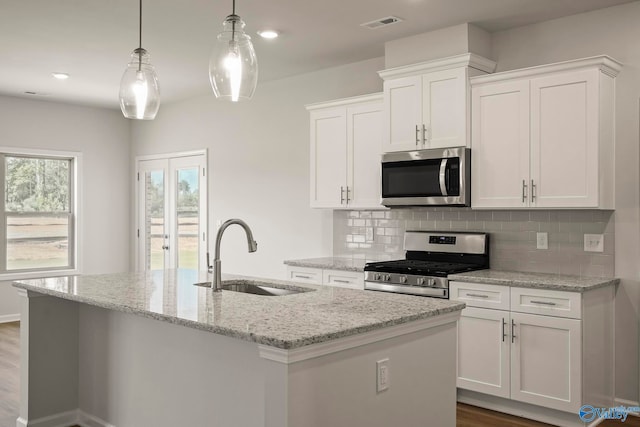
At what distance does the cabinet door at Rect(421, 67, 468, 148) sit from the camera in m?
4.16

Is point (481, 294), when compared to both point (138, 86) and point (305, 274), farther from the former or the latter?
point (138, 86)

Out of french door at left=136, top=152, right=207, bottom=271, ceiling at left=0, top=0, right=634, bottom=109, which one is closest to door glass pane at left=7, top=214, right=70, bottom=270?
french door at left=136, top=152, right=207, bottom=271

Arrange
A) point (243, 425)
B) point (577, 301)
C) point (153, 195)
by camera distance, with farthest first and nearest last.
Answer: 1. point (153, 195)
2. point (577, 301)
3. point (243, 425)

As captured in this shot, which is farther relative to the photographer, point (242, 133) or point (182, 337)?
point (242, 133)

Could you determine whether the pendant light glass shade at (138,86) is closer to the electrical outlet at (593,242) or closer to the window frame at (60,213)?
the electrical outlet at (593,242)

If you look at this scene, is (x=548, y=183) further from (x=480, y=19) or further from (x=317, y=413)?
(x=317, y=413)

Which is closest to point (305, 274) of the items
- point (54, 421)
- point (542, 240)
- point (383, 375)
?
point (542, 240)

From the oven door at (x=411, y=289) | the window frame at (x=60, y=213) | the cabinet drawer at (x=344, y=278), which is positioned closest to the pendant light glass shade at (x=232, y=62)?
the oven door at (x=411, y=289)

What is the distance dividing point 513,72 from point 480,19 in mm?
486

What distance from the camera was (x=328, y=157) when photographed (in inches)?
202

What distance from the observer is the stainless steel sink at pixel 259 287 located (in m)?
3.26

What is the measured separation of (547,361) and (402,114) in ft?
6.62

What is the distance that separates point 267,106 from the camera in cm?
615

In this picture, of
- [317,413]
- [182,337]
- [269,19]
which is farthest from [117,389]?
[269,19]
